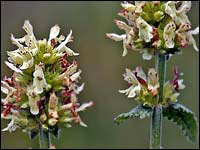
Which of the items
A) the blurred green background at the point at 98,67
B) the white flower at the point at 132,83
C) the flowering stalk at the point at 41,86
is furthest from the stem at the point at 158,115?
the blurred green background at the point at 98,67

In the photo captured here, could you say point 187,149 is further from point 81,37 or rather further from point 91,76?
point 81,37

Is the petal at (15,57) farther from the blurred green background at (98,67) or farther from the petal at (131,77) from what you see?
the blurred green background at (98,67)

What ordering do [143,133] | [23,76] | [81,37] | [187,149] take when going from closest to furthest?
[23,76] < [187,149] < [143,133] < [81,37]

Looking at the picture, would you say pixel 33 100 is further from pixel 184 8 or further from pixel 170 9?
pixel 184 8

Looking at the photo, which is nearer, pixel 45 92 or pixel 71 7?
pixel 45 92

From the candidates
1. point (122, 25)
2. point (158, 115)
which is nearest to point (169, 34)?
point (122, 25)

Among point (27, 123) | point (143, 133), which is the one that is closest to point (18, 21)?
point (143, 133)
